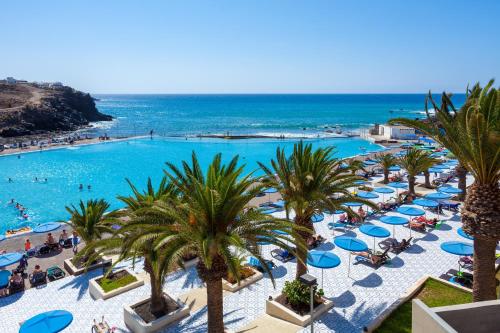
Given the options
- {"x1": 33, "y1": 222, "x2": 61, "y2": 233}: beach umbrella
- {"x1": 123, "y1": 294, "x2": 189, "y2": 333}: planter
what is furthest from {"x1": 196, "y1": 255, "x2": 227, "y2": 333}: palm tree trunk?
{"x1": 33, "y1": 222, "x2": 61, "y2": 233}: beach umbrella

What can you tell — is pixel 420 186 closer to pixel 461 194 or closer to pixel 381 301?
pixel 461 194

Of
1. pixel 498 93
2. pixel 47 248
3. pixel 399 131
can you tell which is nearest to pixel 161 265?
pixel 498 93

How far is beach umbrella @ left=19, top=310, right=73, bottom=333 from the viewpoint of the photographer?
9.84m

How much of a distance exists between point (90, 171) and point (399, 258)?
125 ft

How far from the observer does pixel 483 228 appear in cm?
969

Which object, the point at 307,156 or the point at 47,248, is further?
the point at 47,248

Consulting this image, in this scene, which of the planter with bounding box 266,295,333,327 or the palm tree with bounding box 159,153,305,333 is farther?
the planter with bounding box 266,295,333,327

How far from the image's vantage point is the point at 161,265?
8.61 metres

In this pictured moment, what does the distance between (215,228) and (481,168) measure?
726 cm

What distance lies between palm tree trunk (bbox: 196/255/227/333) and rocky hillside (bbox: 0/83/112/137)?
7341cm

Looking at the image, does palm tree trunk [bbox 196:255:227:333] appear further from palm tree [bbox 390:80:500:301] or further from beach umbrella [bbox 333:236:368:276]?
palm tree [bbox 390:80:500:301]

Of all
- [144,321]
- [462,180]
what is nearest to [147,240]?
[144,321]

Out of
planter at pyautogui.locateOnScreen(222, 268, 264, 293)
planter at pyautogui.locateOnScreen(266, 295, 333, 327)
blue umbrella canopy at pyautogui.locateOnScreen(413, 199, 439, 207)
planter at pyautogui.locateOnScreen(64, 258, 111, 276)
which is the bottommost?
planter at pyautogui.locateOnScreen(64, 258, 111, 276)

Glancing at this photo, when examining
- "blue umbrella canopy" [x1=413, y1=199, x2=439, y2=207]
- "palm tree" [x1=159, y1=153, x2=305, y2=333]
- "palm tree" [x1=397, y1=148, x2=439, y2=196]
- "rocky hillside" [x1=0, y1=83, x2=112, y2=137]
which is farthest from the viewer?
"rocky hillside" [x1=0, y1=83, x2=112, y2=137]
